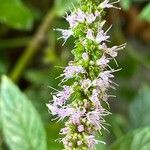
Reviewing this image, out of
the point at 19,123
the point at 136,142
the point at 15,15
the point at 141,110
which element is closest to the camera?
the point at 136,142

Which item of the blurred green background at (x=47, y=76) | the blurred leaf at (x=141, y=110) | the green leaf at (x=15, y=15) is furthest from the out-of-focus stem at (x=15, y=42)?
the blurred leaf at (x=141, y=110)

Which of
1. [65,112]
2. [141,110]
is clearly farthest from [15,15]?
[65,112]

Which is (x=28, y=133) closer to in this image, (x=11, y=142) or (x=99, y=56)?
(x=11, y=142)

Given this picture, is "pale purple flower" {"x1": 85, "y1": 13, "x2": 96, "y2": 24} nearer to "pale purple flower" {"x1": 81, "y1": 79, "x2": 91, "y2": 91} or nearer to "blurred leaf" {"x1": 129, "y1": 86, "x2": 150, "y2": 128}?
"pale purple flower" {"x1": 81, "y1": 79, "x2": 91, "y2": 91}

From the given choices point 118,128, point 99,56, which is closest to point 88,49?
point 99,56

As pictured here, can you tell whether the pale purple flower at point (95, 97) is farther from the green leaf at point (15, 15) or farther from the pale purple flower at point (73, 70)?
the green leaf at point (15, 15)


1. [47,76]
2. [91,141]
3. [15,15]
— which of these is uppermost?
[15,15]

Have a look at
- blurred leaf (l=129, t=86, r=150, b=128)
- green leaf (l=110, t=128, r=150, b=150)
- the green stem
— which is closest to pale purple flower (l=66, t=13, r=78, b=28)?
green leaf (l=110, t=128, r=150, b=150)

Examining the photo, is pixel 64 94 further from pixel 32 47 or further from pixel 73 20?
pixel 32 47
